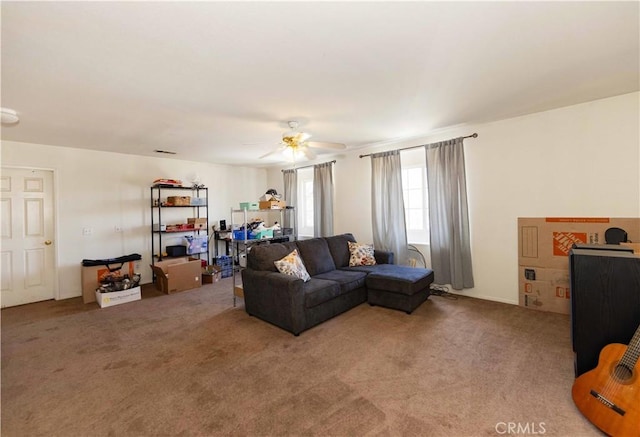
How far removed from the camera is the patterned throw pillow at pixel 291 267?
340 cm

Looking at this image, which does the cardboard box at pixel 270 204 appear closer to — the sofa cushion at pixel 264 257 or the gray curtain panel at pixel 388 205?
the sofa cushion at pixel 264 257

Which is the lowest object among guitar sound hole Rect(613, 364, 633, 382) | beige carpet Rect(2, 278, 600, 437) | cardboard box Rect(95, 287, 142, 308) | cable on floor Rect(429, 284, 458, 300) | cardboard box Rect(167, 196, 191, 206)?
beige carpet Rect(2, 278, 600, 437)

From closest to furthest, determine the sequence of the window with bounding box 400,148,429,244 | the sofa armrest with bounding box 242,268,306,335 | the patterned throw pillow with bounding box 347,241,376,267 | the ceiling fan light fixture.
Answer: the ceiling fan light fixture, the sofa armrest with bounding box 242,268,306,335, the patterned throw pillow with bounding box 347,241,376,267, the window with bounding box 400,148,429,244

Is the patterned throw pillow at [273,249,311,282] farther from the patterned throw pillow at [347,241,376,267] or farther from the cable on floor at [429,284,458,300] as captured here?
the cable on floor at [429,284,458,300]

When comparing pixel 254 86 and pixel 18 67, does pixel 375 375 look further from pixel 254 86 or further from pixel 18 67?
pixel 18 67

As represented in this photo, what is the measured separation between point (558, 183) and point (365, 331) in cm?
289

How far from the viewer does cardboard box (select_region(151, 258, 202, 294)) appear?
465 cm

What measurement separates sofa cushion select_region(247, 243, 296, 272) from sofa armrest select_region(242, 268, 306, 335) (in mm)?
90

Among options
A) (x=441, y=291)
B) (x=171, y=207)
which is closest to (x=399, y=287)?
(x=441, y=291)

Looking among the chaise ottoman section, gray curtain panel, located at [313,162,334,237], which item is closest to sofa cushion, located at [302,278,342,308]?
the chaise ottoman section

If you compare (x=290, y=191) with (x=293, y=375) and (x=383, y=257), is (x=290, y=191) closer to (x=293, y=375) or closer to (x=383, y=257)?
(x=383, y=257)

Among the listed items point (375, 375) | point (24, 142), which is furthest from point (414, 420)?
point (24, 142)

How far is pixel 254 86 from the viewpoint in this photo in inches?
97.4

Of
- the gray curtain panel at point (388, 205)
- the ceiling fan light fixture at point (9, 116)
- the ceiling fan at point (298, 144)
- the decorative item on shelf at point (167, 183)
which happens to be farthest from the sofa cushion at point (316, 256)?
the ceiling fan light fixture at point (9, 116)
